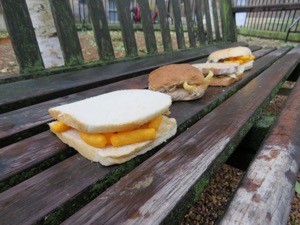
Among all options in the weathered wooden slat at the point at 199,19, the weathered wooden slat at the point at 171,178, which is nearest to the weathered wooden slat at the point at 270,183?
the weathered wooden slat at the point at 171,178

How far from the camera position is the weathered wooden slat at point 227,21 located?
488 cm

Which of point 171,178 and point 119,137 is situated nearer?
point 171,178

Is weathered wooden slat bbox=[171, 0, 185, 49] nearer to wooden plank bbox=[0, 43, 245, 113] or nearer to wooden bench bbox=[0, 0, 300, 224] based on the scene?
wooden plank bbox=[0, 43, 245, 113]

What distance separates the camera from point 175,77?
1610mm

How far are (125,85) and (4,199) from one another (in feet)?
3.76

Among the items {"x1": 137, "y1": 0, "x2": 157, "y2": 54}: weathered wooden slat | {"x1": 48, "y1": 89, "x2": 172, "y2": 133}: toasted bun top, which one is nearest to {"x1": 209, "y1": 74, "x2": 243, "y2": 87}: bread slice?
{"x1": 48, "y1": 89, "x2": 172, "y2": 133}: toasted bun top

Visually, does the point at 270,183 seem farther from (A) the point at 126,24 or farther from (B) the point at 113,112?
(A) the point at 126,24

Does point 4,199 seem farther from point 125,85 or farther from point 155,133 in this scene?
point 125,85

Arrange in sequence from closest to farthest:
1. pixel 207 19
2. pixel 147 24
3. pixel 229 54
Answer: pixel 229 54, pixel 147 24, pixel 207 19

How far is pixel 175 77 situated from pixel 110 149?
0.82 metres

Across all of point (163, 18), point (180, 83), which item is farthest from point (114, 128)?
point (163, 18)

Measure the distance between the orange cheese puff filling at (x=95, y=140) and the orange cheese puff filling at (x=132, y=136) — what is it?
33 mm

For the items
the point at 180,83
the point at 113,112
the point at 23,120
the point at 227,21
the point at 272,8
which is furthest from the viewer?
the point at 227,21

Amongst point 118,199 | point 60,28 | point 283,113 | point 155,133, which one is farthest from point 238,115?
point 60,28
